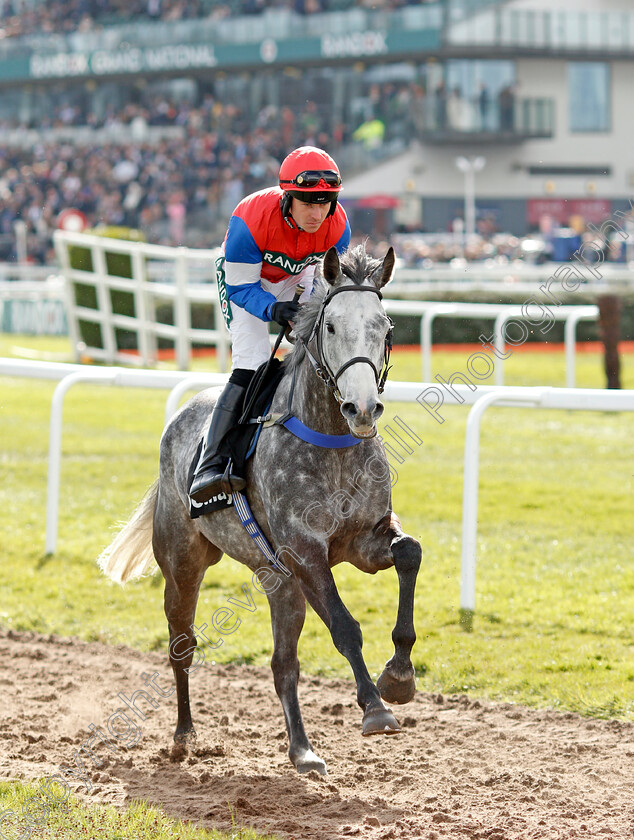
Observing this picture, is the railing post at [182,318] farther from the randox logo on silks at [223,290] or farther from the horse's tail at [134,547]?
the randox logo on silks at [223,290]

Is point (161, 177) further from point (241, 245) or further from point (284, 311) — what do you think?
point (284, 311)

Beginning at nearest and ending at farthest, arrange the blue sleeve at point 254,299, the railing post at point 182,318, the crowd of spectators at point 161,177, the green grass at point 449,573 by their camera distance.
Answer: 1. the blue sleeve at point 254,299
2. the green grass at point 449,573
3. the railing post at point 182,318
4. the crowd of spectators at point 161,177

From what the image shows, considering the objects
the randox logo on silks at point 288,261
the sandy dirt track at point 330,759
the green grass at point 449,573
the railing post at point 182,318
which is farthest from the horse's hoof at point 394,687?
the railing post at point 182,318

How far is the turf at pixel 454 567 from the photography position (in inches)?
190

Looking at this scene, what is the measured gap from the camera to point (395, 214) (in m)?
31.1

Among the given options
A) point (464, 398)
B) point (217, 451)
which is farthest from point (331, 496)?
point (464, 398)

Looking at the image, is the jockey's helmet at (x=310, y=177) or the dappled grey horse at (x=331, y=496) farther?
the jockey's helmet at (x=310, y=177)

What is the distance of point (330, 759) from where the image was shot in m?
3.88

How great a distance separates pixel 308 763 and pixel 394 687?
480 millimetres

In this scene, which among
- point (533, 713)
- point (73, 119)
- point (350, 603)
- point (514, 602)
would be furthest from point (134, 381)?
point (73, 119)

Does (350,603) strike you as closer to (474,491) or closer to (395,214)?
(474,491)

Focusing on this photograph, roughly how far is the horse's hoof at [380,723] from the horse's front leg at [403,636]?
17 centimetres

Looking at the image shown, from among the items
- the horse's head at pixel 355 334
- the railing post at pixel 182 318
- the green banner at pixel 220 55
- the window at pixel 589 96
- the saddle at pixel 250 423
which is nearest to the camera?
the horse's head at pixel 355 334

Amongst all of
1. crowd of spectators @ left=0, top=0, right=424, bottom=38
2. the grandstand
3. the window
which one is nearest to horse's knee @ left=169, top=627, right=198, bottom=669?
the grandstand
